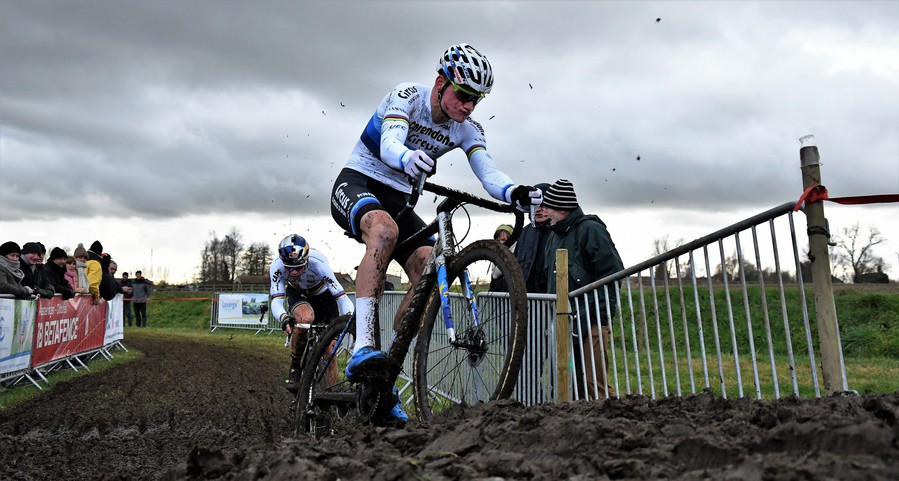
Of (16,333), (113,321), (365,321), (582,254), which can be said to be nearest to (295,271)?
(582,254)

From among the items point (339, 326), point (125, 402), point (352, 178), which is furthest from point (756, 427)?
point (125, 402)

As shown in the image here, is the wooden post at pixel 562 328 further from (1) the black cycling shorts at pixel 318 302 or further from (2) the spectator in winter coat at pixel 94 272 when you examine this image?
(2) the spectator in winter coat at pixel 94 272

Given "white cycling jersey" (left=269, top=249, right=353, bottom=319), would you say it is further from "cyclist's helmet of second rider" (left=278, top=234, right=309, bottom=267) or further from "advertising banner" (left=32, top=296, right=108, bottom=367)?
"advertising banner" (left=32, top=296, right=108, bottom=367)

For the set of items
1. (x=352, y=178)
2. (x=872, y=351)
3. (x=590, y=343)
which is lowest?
(x=872, y=351)

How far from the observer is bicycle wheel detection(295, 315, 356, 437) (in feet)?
18.3

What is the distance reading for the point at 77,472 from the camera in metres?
5.53

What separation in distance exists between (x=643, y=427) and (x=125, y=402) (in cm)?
894

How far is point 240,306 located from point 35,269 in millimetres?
17015

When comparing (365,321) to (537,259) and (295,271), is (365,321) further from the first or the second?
(295,271)

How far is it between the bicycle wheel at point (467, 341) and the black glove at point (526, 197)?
39 centimetres

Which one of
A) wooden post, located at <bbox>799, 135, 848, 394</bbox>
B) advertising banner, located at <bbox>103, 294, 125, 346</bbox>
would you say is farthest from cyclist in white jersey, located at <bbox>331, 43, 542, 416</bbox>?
advertising banner, located at <bbox>103, 294, 125, 346</bbox>

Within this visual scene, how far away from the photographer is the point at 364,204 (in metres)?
4.50

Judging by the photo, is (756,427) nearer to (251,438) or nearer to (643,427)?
(643,427)

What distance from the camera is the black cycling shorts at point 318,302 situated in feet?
26.1
